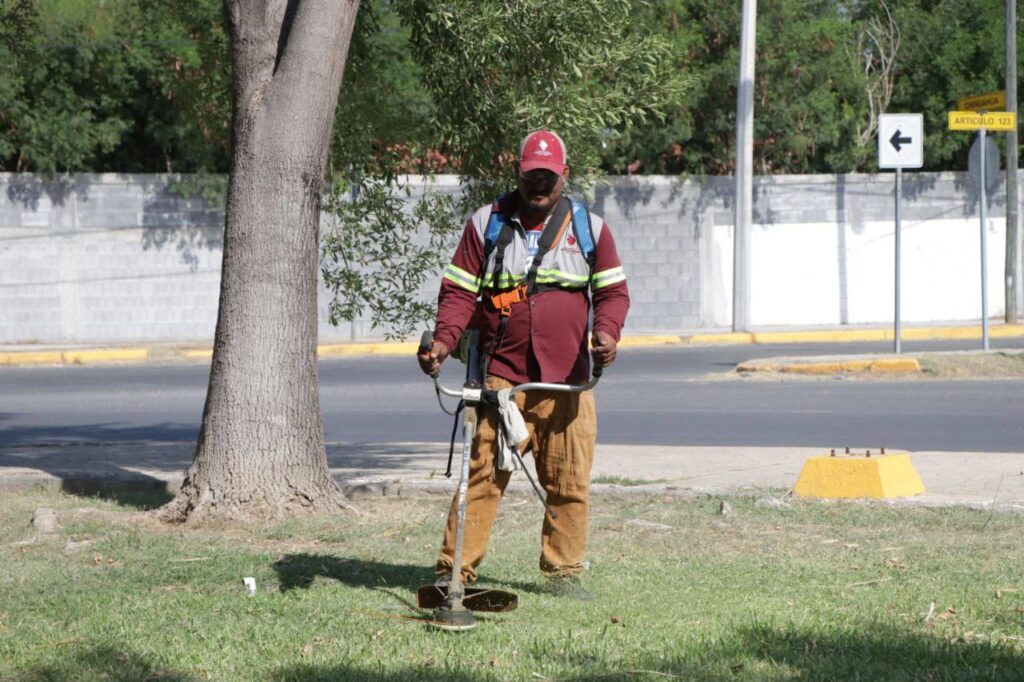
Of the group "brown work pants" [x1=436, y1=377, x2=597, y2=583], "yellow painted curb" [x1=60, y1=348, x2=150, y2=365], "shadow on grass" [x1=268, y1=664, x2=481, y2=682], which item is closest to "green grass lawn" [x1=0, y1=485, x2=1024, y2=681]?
"shadow on grass" [x1=268, y1=664, x2=481, y2=682]

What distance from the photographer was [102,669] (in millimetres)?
4680

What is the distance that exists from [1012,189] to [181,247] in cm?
1277

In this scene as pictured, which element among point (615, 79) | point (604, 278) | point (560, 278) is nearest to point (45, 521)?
point (560, 278)

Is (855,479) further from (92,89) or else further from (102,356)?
(92,89)

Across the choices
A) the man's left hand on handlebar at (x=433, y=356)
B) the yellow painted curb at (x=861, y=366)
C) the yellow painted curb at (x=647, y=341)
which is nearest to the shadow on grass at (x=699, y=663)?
the man's left hand on handlebar at (x=433, y=356)

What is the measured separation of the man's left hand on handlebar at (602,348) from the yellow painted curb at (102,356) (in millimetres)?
15277

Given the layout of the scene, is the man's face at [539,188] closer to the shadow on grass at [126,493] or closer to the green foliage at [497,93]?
the green foliage at [497,93]

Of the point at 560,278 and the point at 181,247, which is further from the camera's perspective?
the point at 181,247

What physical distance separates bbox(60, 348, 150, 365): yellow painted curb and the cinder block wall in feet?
6.46

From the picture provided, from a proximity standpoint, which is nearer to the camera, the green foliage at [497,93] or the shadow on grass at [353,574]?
the shadow on grass at [353,574]

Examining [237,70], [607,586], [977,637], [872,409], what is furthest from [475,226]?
[872,409]

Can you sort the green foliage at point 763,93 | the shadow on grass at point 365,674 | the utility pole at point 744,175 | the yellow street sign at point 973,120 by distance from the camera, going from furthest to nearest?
the green foliage at point 763,93, the utility pole at point 744,175, the yellow street sign at point 973,120, the shadow on grass at point 365,674

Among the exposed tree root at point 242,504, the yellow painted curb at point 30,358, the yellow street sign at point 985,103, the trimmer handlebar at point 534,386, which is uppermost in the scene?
the yellow street sign at point 985,103

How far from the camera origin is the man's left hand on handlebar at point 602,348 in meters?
5.40
